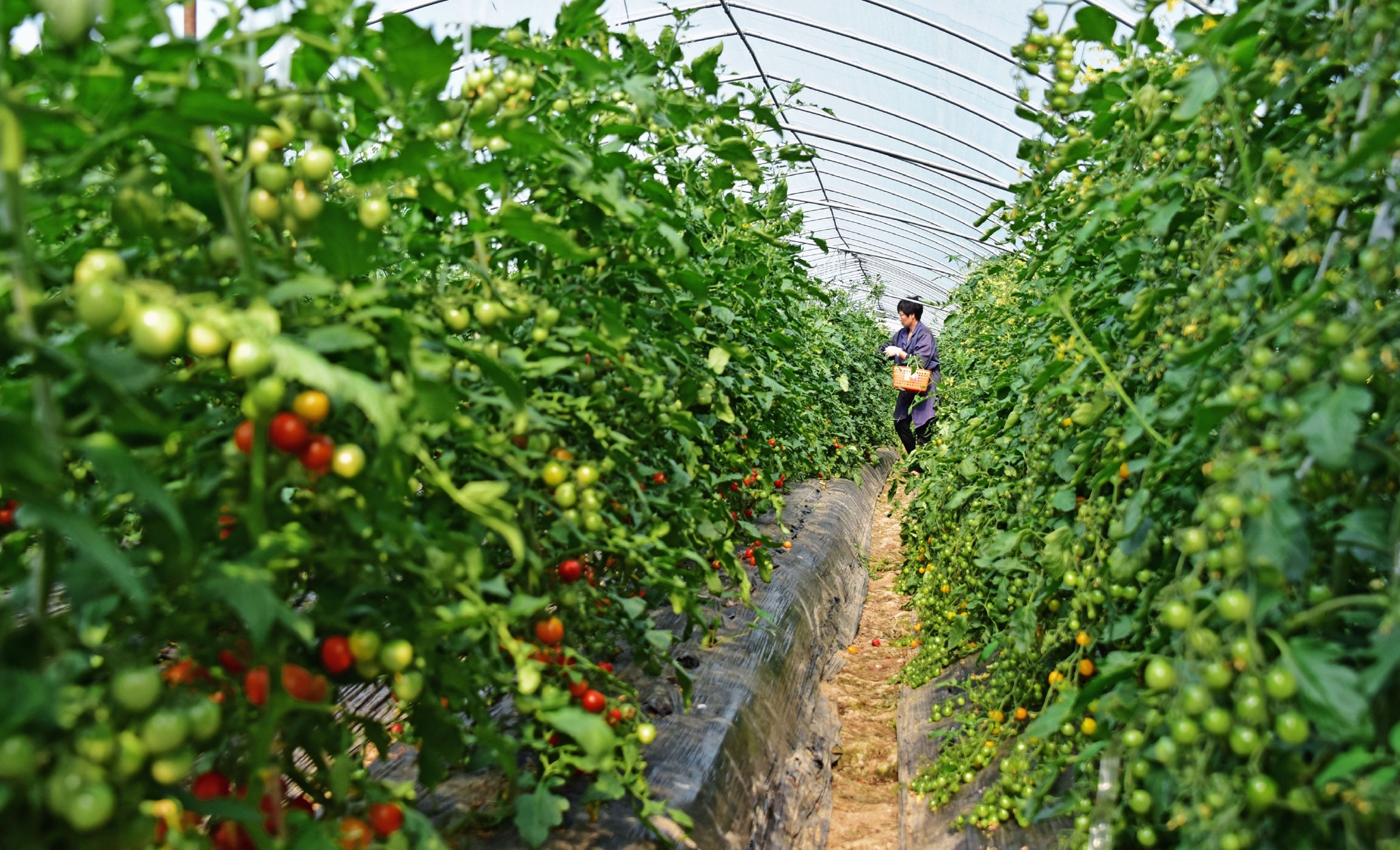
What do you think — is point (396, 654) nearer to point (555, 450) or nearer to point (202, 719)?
point (202, 719)

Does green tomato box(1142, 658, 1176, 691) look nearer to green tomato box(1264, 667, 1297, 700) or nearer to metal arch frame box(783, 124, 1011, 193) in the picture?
green tomato box(1264, 667, 1297, 700)

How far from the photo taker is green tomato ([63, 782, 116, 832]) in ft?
2.05

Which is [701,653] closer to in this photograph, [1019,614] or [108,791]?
[1019,614]

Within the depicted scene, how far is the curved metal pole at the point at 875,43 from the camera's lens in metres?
6.59

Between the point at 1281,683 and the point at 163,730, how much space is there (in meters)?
1.03

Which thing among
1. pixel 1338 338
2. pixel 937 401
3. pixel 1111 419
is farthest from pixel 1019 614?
pixel 937 401

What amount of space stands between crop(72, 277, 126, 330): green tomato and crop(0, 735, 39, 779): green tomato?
30cm

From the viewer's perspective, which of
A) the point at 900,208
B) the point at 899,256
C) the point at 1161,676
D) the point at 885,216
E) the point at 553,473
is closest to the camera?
the point at 1161,676

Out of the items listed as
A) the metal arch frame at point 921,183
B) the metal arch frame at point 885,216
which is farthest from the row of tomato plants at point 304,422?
the metal arch frame at point 885,216

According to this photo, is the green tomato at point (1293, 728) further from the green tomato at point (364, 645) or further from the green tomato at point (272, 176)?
the green tomato at point (272, 176)

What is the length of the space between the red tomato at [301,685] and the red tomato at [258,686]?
0.06 ft

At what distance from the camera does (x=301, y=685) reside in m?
0.85

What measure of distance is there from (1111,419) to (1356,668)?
71 cm

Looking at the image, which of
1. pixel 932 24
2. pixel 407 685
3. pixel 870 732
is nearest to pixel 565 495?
pixel 407 685
